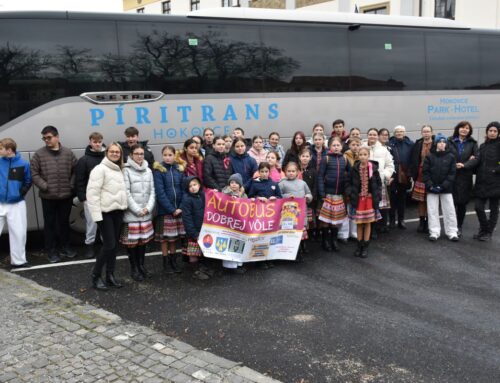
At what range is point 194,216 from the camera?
6723 mm

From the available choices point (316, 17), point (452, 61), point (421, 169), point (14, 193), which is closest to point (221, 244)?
point (14, 193)

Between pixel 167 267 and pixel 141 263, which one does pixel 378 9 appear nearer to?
pixel 167 267

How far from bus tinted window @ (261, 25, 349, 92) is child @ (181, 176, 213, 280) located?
11.1ft

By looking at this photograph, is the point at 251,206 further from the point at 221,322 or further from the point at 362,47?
the point at 362,47

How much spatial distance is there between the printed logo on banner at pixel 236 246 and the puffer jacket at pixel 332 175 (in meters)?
1.72

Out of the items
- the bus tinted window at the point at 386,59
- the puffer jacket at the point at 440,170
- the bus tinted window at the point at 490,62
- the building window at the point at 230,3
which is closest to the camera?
the puffer jacket at the point at 440,170

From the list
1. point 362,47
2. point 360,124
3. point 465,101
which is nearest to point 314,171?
point 360,124

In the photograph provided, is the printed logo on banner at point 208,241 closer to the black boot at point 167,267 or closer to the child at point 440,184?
the black boot at point 167,267

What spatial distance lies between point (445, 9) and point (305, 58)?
1555 cm

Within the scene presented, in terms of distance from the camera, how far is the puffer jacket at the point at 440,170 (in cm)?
826

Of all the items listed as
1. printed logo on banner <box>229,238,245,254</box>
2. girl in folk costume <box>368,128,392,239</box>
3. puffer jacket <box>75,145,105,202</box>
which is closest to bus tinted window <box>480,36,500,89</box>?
girl in folk costume <box>368,128,392,239</box>

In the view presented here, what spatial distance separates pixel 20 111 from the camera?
7.56 metres

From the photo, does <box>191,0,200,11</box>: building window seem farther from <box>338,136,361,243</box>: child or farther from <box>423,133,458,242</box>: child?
<box>423,133,458,242</box>: child

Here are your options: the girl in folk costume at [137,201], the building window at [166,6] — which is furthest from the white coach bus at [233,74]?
the building window at [166,6]
